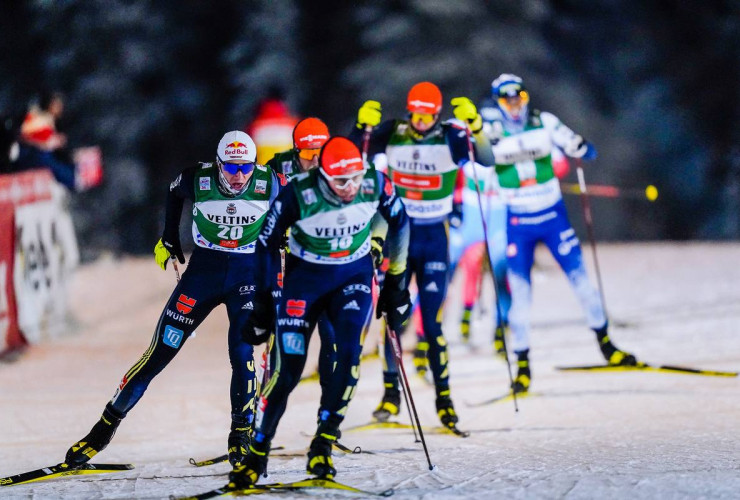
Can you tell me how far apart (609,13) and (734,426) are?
18614 mm

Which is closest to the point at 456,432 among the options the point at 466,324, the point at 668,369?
the point at 668,369

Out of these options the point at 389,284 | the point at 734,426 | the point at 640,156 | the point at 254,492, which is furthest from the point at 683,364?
the point at 640,156

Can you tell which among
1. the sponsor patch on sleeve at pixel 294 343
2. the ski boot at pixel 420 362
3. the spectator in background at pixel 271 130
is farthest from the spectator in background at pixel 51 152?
the sponsor patch on sleeve at pixel 294 343

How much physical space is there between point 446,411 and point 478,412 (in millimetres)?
812

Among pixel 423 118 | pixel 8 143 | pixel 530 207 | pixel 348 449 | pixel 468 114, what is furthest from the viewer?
pixel 8 143

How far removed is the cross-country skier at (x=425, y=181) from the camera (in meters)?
8.48

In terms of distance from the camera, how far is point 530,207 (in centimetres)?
963

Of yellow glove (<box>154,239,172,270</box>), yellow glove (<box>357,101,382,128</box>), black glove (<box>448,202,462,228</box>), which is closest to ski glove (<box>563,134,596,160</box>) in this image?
black glove (<box>448,202,462,228</box>)

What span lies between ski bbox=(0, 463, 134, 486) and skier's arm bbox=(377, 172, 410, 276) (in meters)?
2.10

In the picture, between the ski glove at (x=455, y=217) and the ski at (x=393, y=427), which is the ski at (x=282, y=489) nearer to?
the ski at (x=393, y=427)

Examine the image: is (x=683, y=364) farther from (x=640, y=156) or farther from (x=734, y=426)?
(x=640, y=156)

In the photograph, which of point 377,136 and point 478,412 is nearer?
point 377,136

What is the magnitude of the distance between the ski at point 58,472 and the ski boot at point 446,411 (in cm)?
221

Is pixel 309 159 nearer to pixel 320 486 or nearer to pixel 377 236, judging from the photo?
pixel 377 236
